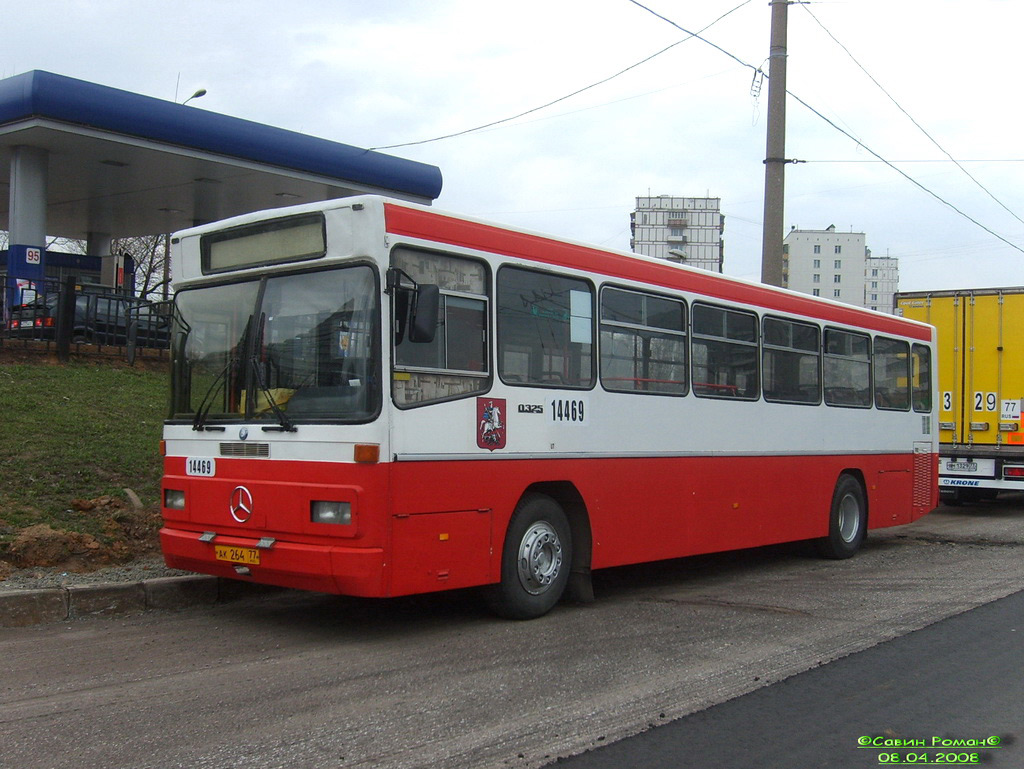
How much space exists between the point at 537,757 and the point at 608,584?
5.32 meters

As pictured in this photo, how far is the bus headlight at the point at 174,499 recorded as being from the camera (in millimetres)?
7800

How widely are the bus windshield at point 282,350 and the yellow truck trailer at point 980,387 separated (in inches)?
492

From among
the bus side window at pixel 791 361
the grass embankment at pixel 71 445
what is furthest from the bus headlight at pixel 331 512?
the bus side window at pixel 791 361

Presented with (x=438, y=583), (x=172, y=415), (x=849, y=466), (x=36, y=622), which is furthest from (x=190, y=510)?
(x=849, y=466)

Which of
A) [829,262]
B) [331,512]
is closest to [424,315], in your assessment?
[331,512]

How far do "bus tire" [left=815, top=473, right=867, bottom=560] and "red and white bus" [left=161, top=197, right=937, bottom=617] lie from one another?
216 centimetres

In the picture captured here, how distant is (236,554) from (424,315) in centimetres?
220

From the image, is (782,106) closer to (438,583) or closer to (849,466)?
(849,466)

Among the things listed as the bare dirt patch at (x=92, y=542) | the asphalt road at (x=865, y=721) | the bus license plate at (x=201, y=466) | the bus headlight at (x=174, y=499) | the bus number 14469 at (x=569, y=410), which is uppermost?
the bus number 14469 at (x=569, y=410)

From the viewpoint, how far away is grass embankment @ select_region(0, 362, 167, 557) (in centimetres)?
934

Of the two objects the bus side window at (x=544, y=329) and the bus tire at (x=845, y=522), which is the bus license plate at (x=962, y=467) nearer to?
the bus tire at (x=845, y=522)

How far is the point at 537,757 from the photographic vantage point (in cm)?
467

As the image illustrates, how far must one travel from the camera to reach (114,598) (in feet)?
25.8

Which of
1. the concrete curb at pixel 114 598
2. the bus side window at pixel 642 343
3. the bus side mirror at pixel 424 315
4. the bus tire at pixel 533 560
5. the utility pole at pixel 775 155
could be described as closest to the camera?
the bus side mirror at pixel 424 315
